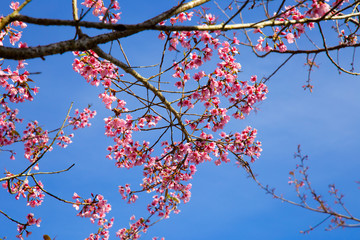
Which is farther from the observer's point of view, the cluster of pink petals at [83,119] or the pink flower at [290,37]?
the cluster of pink petals at [83,119]

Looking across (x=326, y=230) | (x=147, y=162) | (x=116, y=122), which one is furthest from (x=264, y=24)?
(x=326, y=230)

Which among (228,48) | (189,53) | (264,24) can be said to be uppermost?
(228,48)

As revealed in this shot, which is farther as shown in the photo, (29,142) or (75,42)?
(29,142)

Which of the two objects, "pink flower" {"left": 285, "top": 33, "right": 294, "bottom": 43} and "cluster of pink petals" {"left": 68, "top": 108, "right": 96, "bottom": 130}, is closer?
"pink flower" {"left": 285, "top": 33, "right": 294, "bottom": 43}

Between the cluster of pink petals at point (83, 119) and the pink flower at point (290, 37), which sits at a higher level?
the cluster of pink petals at point (83, 119)

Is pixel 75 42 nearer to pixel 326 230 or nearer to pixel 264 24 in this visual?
pixel 264 24

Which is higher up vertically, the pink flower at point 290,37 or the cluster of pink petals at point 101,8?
the cluster of pink petals at point 101,8

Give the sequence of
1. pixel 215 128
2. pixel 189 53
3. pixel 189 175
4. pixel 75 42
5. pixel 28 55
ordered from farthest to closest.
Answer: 1. pixel 189 175
2. pixel 215 128
3. pixel 189 53
4. pixel 75 42
5. pixel 28 55

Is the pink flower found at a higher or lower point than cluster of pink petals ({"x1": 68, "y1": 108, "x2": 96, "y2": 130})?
lower

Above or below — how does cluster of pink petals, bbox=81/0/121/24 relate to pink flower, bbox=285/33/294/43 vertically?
above

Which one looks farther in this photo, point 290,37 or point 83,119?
point 83,119

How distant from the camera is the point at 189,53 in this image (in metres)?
4.16

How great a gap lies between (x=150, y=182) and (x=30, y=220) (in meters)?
2.34

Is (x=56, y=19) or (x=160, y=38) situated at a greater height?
(x=160, y=38)
